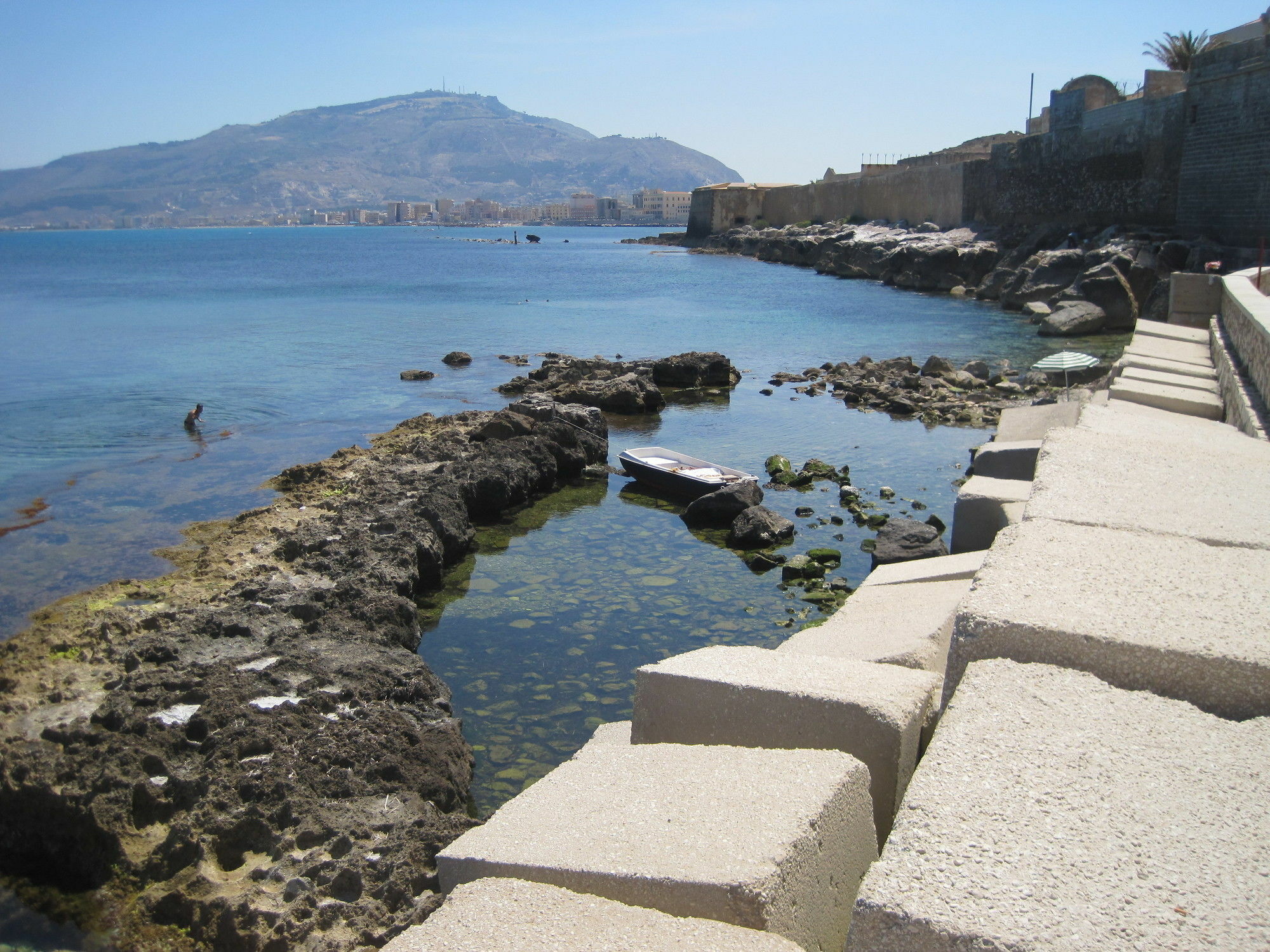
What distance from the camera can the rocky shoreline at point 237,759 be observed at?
4008 mm

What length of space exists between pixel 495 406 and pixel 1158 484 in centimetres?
1433

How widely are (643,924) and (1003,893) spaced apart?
81cm

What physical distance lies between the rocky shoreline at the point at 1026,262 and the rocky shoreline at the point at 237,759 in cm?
1917

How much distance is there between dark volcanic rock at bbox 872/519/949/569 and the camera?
8.82 metres

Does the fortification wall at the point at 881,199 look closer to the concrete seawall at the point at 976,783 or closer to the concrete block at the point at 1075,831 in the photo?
the concrete seawall at the point at 976,783

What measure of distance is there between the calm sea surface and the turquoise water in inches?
1.7

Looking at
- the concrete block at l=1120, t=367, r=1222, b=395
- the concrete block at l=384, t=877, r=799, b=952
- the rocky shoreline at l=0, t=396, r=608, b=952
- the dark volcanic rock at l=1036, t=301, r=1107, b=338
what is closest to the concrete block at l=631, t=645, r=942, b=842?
the concrete block at l=384, t=877, r=799, b=952

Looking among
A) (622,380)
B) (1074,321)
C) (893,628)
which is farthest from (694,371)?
(893,628)

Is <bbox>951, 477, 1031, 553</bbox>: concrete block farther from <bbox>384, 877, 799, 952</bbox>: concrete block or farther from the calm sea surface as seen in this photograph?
<bbox>384, 877, 799, 952</bbox>: concrete block

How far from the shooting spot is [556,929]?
7.06ft

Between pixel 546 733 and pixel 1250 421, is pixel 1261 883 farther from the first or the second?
pixel 1250 421

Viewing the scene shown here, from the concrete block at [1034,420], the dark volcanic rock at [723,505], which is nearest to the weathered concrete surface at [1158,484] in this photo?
the concrete block at [1034,420]

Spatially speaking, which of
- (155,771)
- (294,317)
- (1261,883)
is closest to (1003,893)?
(1261,883)

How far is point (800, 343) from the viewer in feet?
86.0
